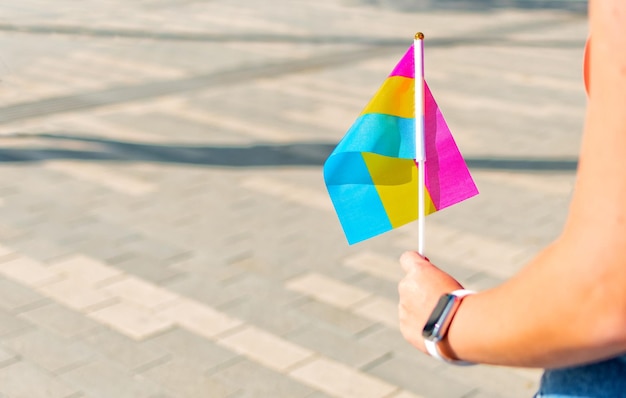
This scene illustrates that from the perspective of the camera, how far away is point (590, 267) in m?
1.10

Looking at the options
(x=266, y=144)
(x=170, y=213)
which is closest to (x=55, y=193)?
(x=170, y=213)

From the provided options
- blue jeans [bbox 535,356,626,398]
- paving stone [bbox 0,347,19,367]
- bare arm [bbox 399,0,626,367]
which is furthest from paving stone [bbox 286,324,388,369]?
bare arm [bbox 399,0,626,367]

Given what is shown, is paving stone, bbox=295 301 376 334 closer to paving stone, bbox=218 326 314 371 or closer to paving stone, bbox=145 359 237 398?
paving stone, bbox=218 326 314 371

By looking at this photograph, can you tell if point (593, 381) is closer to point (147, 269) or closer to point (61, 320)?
→ point (61, 320)

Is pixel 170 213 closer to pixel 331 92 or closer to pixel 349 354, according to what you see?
pixel 349 354

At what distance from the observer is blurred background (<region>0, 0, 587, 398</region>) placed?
13.3 feet

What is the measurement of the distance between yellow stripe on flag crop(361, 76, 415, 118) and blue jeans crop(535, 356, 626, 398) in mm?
525

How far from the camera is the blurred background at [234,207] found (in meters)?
4.05

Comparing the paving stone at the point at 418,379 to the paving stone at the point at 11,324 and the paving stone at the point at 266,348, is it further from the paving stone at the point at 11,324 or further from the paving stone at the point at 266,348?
the paving stone at the point at 11,324

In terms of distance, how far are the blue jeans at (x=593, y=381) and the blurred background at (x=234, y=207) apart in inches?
102

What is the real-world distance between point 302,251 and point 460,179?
3.61m

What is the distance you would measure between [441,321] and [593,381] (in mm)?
224

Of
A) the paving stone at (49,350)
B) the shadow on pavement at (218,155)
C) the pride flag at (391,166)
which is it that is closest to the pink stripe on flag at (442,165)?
the pride flag at (391,166)

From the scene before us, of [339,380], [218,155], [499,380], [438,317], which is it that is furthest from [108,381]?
[218,155]
